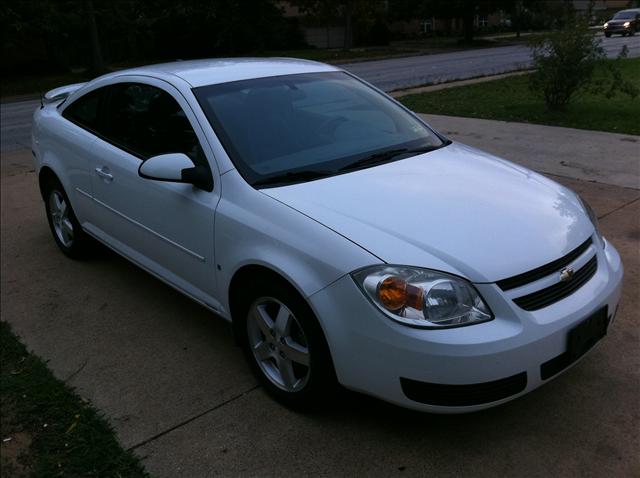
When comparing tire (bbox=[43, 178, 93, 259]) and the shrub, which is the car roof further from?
the shrub

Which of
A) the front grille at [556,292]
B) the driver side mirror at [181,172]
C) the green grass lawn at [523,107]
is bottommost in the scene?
the green grass lawn at [523,107]

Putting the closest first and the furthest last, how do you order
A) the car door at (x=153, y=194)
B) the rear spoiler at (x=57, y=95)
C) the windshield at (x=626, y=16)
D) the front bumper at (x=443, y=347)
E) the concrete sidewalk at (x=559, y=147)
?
the front bumper at (x=443, y=347) → the car door at (x=153, y=194) → the rear spoiler at (x=57, y=95) → the concrete sidewalk at (x=559, y=147) → the windshield at (x=626, y=16)

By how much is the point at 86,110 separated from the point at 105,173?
2.71 feet

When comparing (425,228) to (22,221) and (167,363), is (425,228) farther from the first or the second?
(22,221)

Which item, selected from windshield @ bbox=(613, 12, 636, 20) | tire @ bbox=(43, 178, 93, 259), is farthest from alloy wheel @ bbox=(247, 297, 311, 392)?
windshield @ bbox=(613, 12, 636, 20)

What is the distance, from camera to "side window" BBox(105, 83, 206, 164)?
3600 mm

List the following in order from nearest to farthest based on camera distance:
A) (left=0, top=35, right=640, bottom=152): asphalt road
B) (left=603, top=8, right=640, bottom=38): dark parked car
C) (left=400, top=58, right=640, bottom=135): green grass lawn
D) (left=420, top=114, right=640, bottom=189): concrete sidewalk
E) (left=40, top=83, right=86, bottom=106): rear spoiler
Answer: (left=40, top=83, right=86, bottom=106): rear spoiler < (left=420, top=114, right=640, bottom=189): concrete sidewalk < (left=400, top=58, right=640, bottom=135): green grass lawn < (left=0, top=35, right=640, bottom=152): asphalt road < (left=603, top=8, right=640, bottom=38): dark parked car

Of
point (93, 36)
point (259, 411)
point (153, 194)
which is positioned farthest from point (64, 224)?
point (93, 36)

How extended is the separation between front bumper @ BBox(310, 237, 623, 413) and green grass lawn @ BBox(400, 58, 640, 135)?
7.18m

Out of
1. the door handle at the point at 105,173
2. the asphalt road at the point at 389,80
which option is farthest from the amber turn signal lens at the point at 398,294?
the asphalt road at the point at 389,80

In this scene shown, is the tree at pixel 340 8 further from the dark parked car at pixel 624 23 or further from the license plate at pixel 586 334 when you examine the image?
the license plate at pixel 586 334

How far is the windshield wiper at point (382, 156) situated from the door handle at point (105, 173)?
1.69 metres

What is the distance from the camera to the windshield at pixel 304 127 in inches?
130

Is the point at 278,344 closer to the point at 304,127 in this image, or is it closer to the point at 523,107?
the point at 304,127
